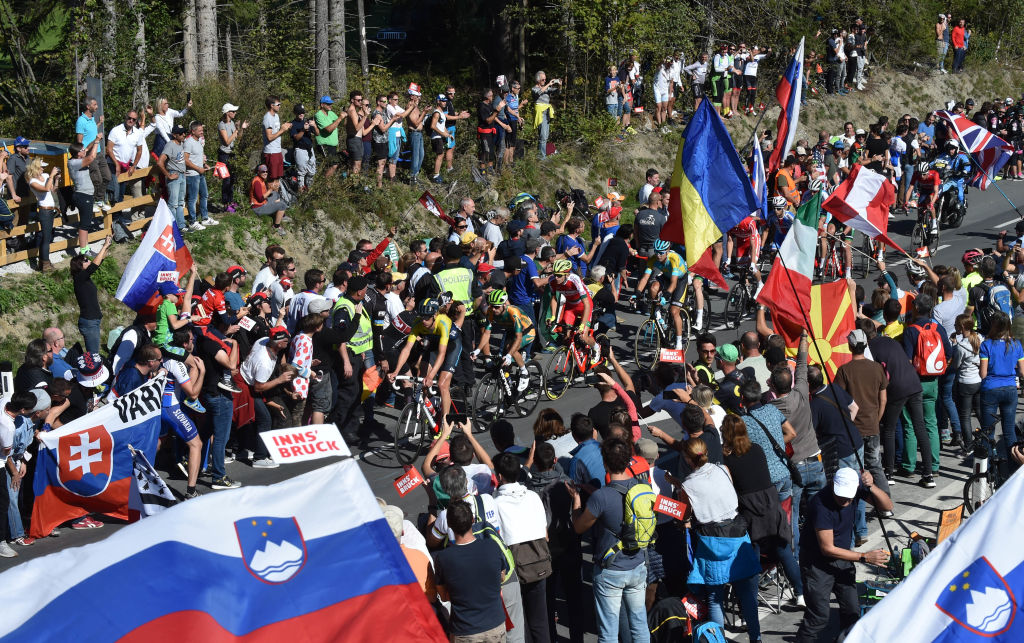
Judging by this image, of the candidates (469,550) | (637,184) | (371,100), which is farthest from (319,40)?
(469,550)

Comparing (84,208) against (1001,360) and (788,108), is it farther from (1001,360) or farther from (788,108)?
(1001,360)

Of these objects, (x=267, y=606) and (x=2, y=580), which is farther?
(x=267, y=606)

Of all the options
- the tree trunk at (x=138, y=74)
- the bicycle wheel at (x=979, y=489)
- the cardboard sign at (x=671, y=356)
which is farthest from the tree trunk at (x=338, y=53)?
the bicycle wheel at (x=979, y=489)

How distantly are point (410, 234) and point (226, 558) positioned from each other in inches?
591

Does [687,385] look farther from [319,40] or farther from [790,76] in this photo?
[319,40]

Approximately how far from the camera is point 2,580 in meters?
4.30

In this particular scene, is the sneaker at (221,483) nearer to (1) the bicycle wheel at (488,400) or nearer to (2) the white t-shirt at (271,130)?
(1) the bicycle wheel at (488,400)

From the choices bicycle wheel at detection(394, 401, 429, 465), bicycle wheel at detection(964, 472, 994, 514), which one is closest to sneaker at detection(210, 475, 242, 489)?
bicycle wheel at detection(394, 401, 429, 465)

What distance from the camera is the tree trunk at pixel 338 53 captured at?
914 inches

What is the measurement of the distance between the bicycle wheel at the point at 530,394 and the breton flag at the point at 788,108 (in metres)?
3.79

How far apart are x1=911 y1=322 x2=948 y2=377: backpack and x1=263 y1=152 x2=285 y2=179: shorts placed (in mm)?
10300

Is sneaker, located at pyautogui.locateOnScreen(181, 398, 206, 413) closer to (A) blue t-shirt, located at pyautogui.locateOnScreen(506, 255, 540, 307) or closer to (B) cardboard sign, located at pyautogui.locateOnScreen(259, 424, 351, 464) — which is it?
(A) blue t-shirt, located at pyautogui.locateOnScreen(506, 255, 540, 307)

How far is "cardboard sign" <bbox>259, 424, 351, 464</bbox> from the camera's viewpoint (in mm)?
6551

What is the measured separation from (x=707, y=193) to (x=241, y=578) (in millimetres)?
7347
